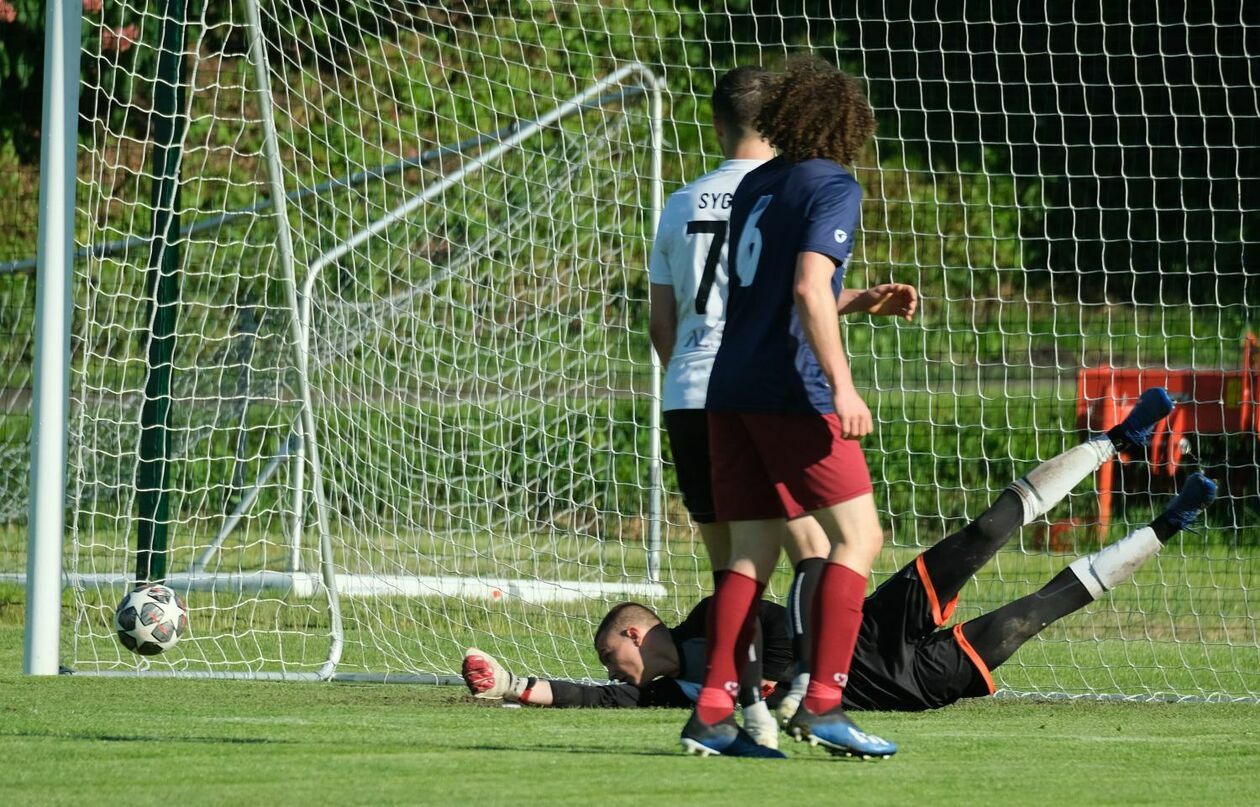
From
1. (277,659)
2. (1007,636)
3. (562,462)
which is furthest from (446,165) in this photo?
(1007,636)

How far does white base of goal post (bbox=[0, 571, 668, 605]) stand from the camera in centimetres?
729

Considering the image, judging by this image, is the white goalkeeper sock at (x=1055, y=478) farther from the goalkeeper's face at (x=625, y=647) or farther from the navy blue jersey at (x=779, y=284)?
the navy blue jersey at (x=779, y=284)

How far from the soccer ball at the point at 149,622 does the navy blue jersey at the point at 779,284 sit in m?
2.65

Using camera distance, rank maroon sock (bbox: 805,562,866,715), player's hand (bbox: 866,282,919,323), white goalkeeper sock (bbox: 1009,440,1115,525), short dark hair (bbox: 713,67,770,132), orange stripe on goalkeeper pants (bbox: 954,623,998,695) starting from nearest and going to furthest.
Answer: maroon sock (bbox: 805,562,866,715)
player's hand (bbox: 866,282,919,323)
short dark hair (bbox: 713,67,770,132)
orange stripe on goalkeeper pants (bbox: 954,623,998,695)
white goalkeeper sock (bbox: 1009,440,1115,525)

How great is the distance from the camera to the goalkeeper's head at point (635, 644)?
5.00 m

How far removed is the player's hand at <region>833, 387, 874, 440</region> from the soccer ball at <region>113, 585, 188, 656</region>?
9.92ft

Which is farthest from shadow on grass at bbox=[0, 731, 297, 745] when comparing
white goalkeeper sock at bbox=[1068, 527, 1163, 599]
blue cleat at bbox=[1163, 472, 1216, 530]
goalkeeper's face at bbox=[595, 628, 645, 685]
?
blue cleat at bbox=[1163, 472, 1216, 530]

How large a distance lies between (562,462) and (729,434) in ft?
16.7

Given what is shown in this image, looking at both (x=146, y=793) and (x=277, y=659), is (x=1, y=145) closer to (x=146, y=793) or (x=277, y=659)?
(x=277, y=659)

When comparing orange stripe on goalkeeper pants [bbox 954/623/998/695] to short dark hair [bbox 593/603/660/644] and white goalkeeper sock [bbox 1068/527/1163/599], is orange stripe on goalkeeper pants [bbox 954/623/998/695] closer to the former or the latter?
white goalkeeper sock [bbox 1068/527/1163/599]

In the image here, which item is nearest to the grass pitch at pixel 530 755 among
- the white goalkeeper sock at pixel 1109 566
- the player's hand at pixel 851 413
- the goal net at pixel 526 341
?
the white goalkeeper sock at pixel 1109 566

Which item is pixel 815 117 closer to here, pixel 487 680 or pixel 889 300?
pixel 889 300

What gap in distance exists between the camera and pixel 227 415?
890 cm

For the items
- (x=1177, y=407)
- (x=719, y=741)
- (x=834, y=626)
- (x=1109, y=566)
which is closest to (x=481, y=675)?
(x=719, y=741)
